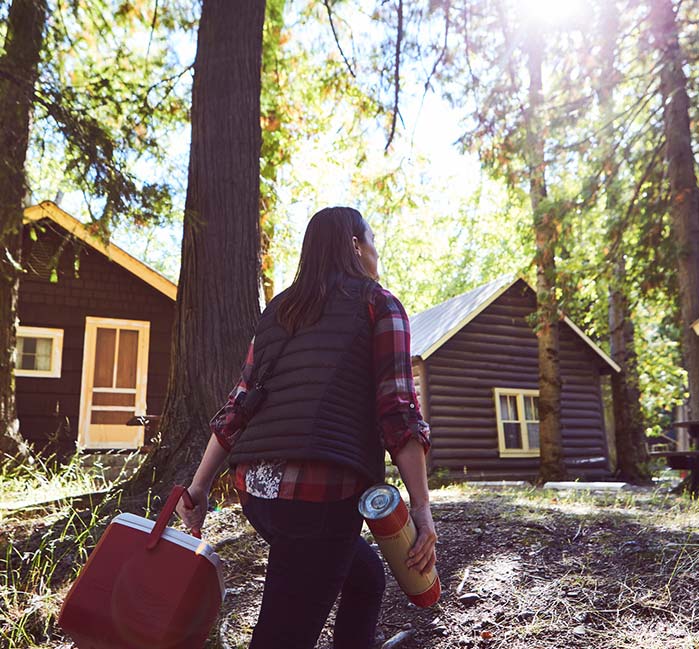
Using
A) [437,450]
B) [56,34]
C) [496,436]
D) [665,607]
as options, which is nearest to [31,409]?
[56,34]

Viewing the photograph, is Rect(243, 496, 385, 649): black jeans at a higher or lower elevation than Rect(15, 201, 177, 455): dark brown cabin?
lower

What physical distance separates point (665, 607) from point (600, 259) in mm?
10557

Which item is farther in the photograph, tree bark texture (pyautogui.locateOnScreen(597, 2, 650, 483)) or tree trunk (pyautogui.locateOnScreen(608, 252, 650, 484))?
tree trunk (pyautogui.locateOnScreen(608, 252, 650, 484))

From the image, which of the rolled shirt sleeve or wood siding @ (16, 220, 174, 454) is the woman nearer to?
the rolled shirt sleeve

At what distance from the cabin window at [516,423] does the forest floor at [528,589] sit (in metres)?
13.2

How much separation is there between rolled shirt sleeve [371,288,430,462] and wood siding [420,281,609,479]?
573 inches

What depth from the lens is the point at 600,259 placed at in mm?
12945

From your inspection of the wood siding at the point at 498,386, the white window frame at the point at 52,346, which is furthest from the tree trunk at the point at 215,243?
the wood siding at the point at 498,386

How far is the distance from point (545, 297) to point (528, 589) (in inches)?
385

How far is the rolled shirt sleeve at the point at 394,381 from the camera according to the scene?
6.40ft

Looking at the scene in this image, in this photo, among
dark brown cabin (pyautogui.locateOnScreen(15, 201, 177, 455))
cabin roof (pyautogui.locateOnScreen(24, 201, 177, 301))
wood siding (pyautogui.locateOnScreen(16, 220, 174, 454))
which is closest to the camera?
cabin roof (pyautogui.locateOnScreen(24, 201, 177, 301))

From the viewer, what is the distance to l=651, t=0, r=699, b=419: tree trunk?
11250 mm

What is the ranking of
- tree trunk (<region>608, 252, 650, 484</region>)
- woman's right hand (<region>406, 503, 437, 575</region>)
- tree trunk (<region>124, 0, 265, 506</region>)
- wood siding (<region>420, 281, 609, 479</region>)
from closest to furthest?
woman's right hand (<region>406, 503, 437, 575</region>) < tree trunk (<region>124, 0, 265, 506</region>) < tree trunk (<region>608, 252, 650, 484</region>) < wood siding (<region>420, 281, 609, 479</region>)

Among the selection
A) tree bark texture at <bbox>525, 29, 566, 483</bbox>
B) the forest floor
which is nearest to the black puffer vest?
the forest floor
